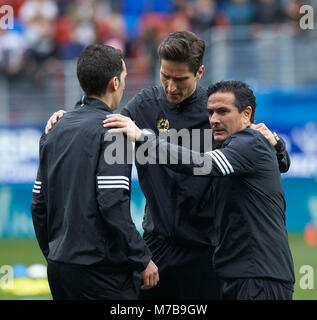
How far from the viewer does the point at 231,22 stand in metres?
14.9

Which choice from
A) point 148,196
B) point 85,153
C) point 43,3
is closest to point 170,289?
point 148,196

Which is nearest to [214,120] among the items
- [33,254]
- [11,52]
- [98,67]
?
[98,67]

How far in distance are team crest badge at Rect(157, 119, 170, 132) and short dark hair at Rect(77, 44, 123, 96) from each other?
2.48ft

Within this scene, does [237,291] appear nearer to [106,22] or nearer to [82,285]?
[82,285]

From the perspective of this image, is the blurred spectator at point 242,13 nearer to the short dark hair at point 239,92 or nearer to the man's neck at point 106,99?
the short dark hair at point 239,92

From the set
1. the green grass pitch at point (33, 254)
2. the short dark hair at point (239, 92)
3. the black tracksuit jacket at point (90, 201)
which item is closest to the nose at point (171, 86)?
the short dark hair at point (239, 92)

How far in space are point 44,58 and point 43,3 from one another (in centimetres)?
159

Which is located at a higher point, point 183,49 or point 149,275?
point 183,49

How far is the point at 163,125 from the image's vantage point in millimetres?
5090

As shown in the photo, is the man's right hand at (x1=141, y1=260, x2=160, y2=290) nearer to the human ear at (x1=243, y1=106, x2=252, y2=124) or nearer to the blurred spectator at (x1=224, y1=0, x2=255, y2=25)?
the human ear at (x1=243, y1=106, x2=252, y2=124)

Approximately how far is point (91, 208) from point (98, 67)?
873 mm

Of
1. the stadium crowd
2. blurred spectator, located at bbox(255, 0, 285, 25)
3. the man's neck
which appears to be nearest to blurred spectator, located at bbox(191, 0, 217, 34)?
the stadium crowd

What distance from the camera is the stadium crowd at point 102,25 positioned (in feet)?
46.9

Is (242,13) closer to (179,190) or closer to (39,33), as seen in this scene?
(39,33)
